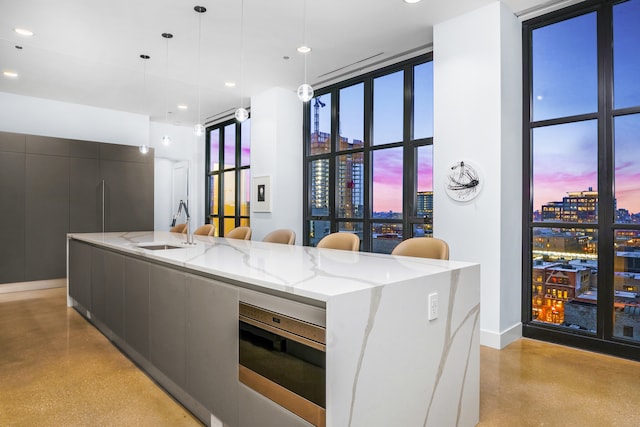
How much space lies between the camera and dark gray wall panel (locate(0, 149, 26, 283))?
5426 mm

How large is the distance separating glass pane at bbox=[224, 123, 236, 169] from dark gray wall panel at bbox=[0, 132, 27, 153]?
3.19 meters

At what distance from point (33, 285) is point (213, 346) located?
17.2 ft

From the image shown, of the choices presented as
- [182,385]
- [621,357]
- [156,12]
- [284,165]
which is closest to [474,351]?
[182,385]

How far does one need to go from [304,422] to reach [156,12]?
3.71 meters

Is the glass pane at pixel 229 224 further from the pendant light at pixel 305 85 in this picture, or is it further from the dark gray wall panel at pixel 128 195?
the pendant light at pixel 305 85

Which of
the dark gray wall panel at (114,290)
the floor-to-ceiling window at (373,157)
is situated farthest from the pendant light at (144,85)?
the dark gray wall panel at (114,290)

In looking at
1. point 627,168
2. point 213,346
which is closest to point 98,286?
point 213,346

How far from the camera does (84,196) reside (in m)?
6.12

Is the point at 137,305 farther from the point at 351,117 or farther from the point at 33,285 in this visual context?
the point at 33,285

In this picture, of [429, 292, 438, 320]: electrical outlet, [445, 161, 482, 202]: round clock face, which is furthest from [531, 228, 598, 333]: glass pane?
[429, 292, 438, 320]: electrical outlet

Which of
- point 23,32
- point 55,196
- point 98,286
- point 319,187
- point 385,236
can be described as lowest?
point 98,286

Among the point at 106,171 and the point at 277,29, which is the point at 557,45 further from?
the point at 106,171

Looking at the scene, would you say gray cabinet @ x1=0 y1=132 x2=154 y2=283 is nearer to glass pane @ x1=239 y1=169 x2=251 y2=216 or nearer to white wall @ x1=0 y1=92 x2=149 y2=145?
white wall @ x1=0 y1=92 x2=149 y2=145

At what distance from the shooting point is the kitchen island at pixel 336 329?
134 cm
